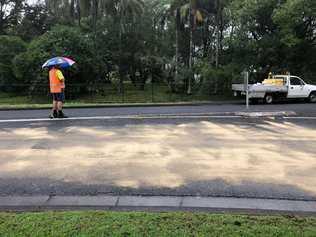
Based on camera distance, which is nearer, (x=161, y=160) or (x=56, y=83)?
(x=161, y=160)

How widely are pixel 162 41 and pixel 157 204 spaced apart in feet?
128

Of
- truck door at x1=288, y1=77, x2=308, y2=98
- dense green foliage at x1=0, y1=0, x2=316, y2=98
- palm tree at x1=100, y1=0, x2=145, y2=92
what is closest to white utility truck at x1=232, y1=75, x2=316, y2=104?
truck door at x1=288, y1=77, x2=308, y2=98

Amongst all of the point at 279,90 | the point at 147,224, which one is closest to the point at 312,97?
the point at 279,90

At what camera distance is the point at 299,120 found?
16047mm

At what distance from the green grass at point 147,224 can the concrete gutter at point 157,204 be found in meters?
0.50

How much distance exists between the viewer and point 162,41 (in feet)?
146

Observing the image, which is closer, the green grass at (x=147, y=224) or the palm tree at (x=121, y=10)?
the green grass at (x=147, y=224)

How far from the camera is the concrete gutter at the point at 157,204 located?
605cm

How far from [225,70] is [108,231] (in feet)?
98.6

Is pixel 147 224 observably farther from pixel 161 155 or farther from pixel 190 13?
pixel 190 13

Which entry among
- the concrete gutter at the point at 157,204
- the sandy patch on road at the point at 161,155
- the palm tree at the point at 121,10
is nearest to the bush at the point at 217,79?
the palm tree at the point at 121,10

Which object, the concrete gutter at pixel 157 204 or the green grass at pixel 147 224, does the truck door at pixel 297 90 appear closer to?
the concrete gutter at pixel 157 204

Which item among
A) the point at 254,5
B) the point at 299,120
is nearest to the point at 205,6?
the point at 254,5

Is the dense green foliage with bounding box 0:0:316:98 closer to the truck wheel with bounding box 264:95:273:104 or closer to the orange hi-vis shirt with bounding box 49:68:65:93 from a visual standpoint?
the truck wheel with bounding box 264:95:273:104
